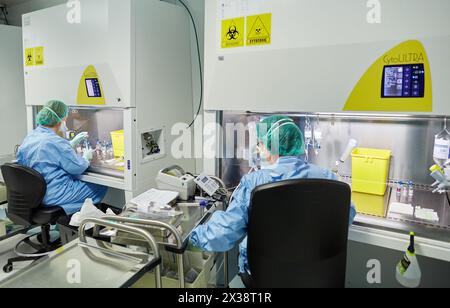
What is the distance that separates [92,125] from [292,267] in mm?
2300

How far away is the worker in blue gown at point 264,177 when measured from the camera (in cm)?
123

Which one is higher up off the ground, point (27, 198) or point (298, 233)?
point (298, 233)

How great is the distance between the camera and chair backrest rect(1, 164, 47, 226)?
6.70ft

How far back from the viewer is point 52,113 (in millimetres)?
2213

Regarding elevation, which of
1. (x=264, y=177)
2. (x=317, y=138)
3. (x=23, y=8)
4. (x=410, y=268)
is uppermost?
(x=23, y=8)

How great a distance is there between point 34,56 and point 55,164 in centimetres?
102

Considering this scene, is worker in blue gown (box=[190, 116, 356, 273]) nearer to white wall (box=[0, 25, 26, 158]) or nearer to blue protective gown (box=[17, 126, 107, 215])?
blue protective gown (box=[17, 126, 107, 215])

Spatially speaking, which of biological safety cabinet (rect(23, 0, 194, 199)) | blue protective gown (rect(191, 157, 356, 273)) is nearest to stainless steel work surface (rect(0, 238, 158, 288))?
blue protective gown (rect(191, 157, 356, 273))

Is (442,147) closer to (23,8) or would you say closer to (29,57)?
(29,57)

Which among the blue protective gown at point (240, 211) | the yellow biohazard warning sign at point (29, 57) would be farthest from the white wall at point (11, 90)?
the blue protective gown at point (240, 211)

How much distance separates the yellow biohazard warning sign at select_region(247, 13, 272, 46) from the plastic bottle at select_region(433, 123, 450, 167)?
991 mm

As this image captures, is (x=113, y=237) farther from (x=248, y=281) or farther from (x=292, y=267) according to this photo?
(x=292, y=267)

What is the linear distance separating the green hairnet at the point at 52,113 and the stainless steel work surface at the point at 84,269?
127 cm

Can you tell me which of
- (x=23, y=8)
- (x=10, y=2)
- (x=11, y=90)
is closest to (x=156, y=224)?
(x=11, y=90)
